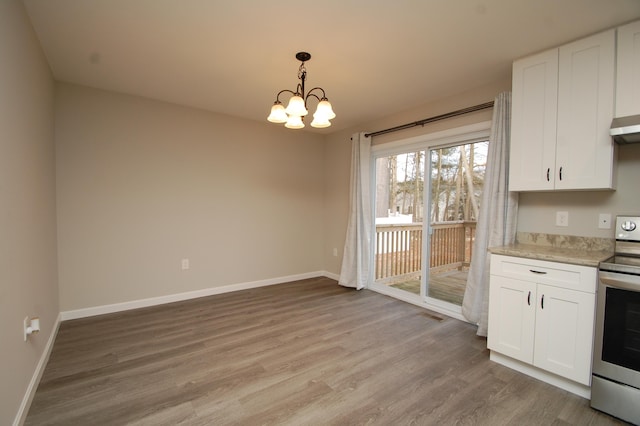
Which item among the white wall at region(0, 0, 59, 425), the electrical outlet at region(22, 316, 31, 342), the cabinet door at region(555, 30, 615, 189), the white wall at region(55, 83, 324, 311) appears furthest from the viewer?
the white wall at region(55, 83, 324, 311)

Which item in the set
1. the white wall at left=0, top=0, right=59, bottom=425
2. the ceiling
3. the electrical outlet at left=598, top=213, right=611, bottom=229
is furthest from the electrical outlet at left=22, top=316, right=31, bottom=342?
the electrical outlet at left=598, top=213, right=611, bottom=229

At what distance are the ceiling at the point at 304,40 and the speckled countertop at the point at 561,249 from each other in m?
1.53

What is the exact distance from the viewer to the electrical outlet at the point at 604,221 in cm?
221

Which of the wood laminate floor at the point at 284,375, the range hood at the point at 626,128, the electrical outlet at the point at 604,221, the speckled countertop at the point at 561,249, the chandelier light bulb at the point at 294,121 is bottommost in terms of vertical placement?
the wood laminate floor at the point at 284,375

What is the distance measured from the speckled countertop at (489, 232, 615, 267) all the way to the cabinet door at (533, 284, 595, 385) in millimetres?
217

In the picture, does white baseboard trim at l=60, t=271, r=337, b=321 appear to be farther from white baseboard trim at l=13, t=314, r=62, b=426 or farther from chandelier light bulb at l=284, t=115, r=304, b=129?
chandelier light bulb at l=284, t=115, r=304, b=129

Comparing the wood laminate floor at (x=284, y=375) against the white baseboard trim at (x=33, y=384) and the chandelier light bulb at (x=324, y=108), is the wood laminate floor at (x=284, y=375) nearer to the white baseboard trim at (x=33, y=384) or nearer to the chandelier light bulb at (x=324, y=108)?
the white baseboard trim at (x=33, y=384)

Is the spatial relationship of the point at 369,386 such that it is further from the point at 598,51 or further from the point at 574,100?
the point at 598,51

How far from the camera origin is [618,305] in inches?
68.9

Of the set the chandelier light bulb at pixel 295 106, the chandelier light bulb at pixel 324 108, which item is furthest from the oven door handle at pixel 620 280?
the chandelier light bulb at pixel 295 106

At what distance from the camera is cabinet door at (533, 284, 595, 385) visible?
189cm

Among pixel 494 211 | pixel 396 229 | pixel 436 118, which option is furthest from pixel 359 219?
pixel 494 211

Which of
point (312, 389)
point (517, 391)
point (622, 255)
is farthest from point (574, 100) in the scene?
point (312, 389)

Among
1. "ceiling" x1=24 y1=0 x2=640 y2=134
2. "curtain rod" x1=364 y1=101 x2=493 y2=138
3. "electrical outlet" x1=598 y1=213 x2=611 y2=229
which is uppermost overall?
"ceiling" x1=24 y1=0 x2=640 y2=134
